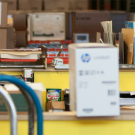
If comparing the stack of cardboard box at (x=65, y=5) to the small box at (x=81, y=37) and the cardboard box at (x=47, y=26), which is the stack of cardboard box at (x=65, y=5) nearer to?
the cardboard box at (x=47, y=26)

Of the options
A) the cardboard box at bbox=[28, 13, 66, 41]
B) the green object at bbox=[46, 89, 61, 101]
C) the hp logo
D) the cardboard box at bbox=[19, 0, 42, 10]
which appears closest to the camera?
the hp logo

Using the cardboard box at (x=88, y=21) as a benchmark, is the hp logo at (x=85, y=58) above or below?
below

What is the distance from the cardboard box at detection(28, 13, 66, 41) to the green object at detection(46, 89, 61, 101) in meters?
1.81

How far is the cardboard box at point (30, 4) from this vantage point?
4.91 meters

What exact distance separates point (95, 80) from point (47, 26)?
3.26m

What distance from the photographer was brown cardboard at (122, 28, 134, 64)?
7.61 feet

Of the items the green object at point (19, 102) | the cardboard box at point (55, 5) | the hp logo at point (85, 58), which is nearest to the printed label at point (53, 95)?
the green object at point (19, 102)

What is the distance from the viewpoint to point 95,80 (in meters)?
1.15

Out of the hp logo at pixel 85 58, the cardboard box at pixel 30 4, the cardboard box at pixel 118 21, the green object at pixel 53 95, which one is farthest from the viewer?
the cardboard box at pixel 30 4

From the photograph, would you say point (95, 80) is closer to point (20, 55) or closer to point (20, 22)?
point (20, 55)

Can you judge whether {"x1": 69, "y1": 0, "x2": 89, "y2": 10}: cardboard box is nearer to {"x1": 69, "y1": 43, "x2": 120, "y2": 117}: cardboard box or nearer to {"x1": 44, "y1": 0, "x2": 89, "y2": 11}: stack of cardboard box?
{"x1": 44, "y1": 0, "x2": 89, "y2": 11}: stack of cardboard box

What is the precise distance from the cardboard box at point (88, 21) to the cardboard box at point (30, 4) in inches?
55.7

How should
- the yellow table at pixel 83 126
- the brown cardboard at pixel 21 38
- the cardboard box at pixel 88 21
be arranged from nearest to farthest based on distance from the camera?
the yellow table at pixel 83 126, the cardboard box at pixel 88 21, the brown cardboard at pixel 21 38

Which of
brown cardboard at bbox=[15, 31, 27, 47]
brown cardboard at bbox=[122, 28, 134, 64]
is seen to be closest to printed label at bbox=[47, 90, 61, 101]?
brown cardboard at bbox=[122, 28, 134, 64]
